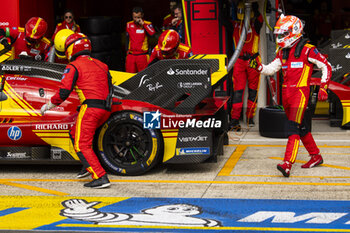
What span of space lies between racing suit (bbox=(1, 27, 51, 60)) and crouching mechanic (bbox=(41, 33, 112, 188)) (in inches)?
105

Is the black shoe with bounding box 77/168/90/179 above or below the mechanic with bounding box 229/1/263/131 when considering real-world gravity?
below

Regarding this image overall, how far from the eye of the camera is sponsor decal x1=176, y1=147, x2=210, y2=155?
8.20 metres

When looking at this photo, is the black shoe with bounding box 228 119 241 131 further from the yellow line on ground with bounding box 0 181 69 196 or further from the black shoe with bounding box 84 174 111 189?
the yellow line on ground with bounding box 0 181 69 196

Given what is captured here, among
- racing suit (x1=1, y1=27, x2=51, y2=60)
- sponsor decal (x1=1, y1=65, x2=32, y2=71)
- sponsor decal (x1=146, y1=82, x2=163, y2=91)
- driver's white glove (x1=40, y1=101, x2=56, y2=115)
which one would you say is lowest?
driver's white glove (x1=40, y1=101, x2=56, y2=115)

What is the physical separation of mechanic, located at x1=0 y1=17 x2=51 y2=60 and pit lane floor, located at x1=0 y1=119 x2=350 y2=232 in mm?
2182

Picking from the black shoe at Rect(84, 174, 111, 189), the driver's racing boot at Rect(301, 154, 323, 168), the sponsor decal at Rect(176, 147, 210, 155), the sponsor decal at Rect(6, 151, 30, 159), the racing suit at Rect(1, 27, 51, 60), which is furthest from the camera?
the racing suit at Rect(1, 27, 51, 60)

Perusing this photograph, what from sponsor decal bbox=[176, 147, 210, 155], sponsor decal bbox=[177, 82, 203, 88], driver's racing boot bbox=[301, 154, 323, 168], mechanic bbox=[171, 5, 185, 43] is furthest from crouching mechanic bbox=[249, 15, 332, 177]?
mechanic bbox=[171, 5, 185, 43]

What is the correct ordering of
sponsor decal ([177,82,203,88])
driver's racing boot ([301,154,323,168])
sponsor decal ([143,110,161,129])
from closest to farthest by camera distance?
1. sponsor decal ([143,110,161,129])
2. sponsor decal ([177,82,203,88])
3. driver's racing boot ([301,154,323,168])

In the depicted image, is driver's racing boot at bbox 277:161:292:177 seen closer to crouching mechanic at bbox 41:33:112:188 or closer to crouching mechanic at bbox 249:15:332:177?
crouching mechanic at bbox 249:15:332:177

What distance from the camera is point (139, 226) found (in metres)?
6.23

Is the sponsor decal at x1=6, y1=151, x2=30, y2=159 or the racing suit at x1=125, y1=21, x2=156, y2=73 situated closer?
the sponsor decal at x1=6, y1=151, x2=30, y2=159

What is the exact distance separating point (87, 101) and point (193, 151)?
1353 millimetres

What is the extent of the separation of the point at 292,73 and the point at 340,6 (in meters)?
13.6

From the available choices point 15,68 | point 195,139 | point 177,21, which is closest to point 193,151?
point 195,139
